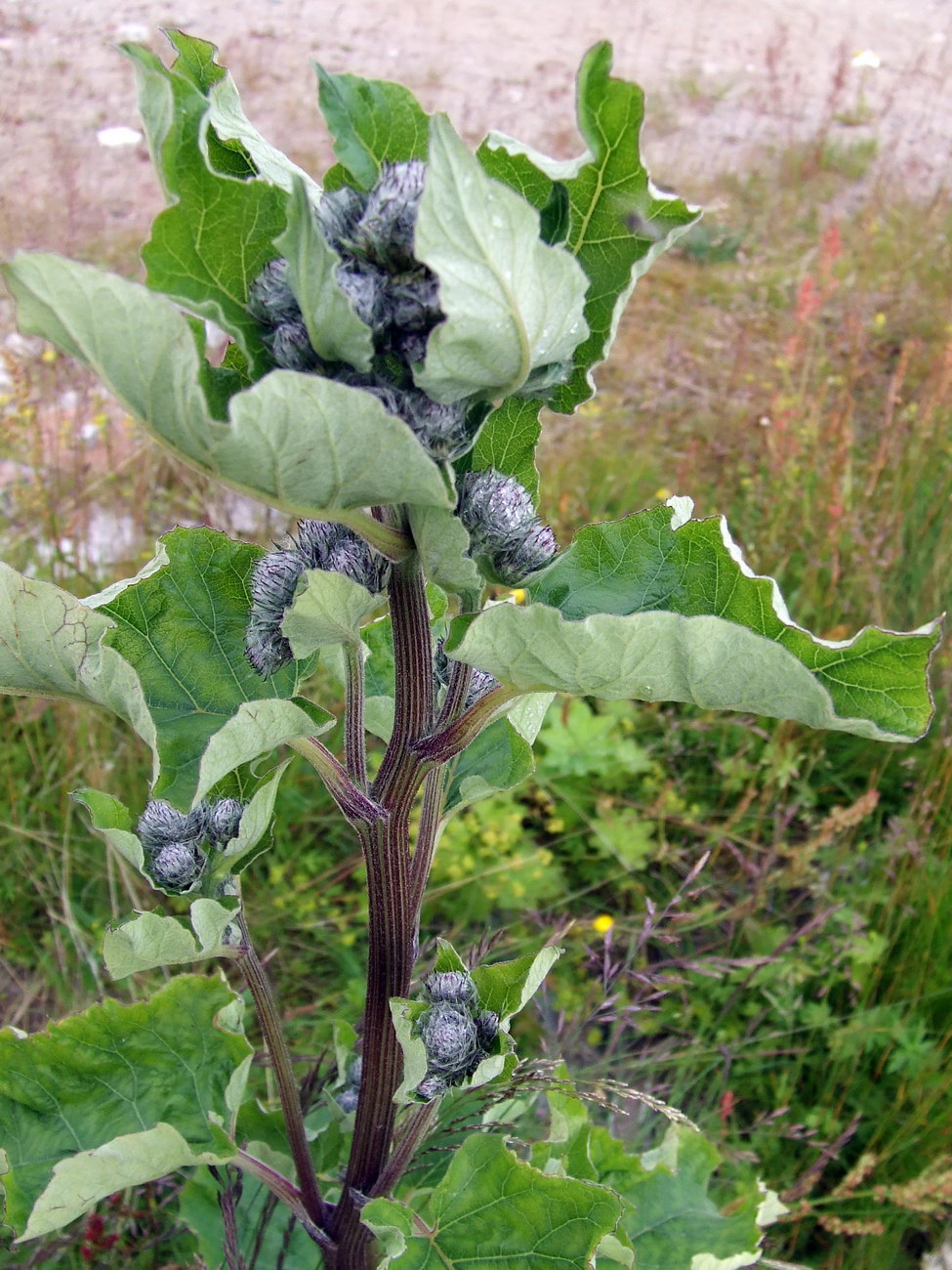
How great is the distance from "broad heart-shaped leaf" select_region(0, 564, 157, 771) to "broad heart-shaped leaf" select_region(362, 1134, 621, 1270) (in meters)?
0.68

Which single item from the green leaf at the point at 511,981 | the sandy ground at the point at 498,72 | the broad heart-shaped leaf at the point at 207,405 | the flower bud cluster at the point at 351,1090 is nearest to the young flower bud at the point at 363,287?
the broad heart-shaped leaf at the point at 207,405

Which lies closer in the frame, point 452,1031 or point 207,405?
point 207,405

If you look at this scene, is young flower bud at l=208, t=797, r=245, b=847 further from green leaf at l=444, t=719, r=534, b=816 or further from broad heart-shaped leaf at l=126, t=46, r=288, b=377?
broad heart-shaped leaf at l=126, t=46, r=288, b=377

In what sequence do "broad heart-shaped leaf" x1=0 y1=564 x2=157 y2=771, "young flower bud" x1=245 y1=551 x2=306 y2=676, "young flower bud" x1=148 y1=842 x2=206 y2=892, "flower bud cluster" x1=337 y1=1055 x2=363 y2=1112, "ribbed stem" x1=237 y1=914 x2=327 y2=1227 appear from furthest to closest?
"flower bud cluster" x1=337 y1=1055 x2=363 y2=1112, "ribbed stem" x1=237 y1=914 x2=327 y2=1227, "young flower bud" x1=148 y1=842 x2=206 y2=892, "young flower bud" x1=245 y1=551 x2=306 y2=676, "broad heart-shaped leaf" x1=0 y1=564 x2=157 y2=771

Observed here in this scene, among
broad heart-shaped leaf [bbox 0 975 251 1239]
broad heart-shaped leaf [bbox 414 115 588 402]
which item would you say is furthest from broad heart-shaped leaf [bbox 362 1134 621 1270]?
broad heart-shaped leaf [bbox 414 115 588 402]

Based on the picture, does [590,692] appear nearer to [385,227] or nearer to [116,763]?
[385,227]

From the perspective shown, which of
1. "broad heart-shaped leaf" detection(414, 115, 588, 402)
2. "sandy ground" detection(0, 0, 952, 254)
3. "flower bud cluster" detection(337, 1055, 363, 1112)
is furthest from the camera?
"sandy ground" detection(0, 0, 952, 254)

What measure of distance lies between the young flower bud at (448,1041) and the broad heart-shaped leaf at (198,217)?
2.61 ft

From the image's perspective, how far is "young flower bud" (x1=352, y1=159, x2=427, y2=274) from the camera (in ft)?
2.89

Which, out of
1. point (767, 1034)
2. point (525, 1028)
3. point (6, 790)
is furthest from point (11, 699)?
point (767, 1034)

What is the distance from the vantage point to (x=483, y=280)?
32.0 inches

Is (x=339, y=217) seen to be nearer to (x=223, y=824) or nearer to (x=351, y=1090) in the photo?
(x=223, y=824)

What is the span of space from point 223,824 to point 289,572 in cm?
37

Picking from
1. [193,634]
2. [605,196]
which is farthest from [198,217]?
[193,634]
